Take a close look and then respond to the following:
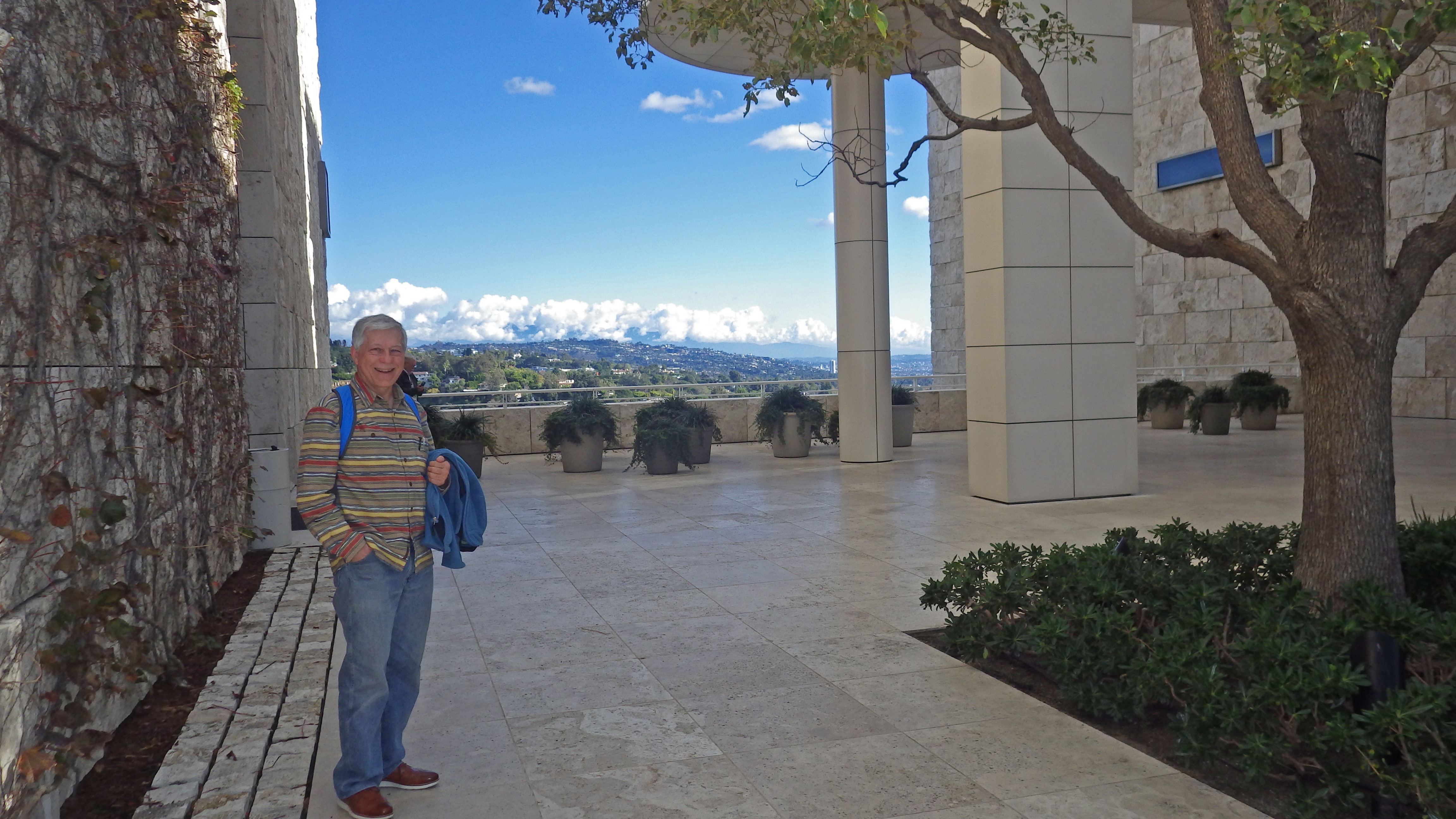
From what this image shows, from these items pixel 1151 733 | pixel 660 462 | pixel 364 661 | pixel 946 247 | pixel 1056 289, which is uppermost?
pixel 946 247

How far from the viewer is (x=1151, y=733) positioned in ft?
14.0

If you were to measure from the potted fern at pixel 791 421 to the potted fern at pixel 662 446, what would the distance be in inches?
67.2

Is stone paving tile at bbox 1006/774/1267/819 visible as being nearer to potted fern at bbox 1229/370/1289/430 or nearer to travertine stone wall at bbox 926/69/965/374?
potted fern at bbox 1229/370/1289/430

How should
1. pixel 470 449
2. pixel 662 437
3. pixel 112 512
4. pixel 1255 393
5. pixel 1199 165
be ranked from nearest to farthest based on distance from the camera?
pixel 112 512
pixel 470 449
pixel 662 437
pixel 1255 393
pixel 1199 165

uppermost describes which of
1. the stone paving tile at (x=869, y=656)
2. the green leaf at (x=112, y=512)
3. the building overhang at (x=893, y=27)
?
the building overhang at (x=893, y=27)

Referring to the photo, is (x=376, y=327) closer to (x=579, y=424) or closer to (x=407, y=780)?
(x=407, y=780)

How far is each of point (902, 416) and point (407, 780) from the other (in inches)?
541

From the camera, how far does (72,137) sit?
379 centimetres

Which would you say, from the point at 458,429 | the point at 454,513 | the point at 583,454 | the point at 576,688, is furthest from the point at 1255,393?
the point at 454,513

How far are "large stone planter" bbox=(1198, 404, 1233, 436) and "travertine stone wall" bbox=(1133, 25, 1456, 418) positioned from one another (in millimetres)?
3592

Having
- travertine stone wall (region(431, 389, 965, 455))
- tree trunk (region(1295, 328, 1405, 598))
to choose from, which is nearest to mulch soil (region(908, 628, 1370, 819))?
tree trunk (region(1295, 328, 1405, 598))

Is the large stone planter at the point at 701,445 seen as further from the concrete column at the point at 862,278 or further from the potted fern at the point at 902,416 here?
the potted fern at the point at 902,416

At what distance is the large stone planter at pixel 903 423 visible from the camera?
16.8 meters

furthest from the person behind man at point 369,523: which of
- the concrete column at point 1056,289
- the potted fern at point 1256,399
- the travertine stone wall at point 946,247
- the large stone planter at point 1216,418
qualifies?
the travertine stone wall at point 946,247
